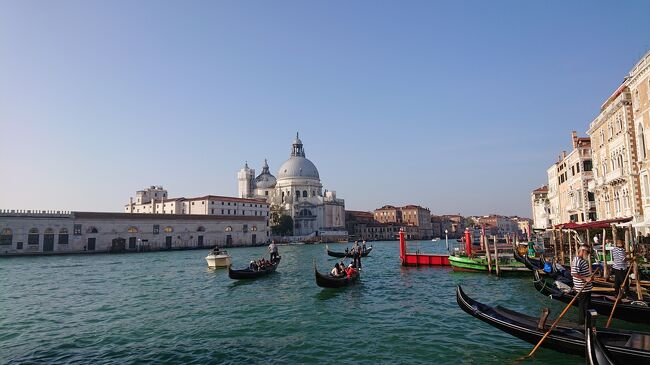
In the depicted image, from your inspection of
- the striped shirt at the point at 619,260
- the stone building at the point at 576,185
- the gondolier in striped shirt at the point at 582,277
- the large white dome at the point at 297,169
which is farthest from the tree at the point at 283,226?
the gondolier in striped shirt at the point at 582,277

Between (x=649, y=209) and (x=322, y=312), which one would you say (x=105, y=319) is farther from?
(x=649, y=209)

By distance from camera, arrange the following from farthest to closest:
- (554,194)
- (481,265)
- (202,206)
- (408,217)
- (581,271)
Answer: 1. (408,217)
2. (202,206)
3. (554,194)
4. (481,265)
5. (581,271)

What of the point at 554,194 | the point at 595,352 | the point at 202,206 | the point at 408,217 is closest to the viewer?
the point at 595,352

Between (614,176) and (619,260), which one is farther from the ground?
(614,176)

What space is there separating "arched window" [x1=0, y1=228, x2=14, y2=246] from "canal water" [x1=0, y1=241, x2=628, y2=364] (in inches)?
1165

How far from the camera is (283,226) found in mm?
80750

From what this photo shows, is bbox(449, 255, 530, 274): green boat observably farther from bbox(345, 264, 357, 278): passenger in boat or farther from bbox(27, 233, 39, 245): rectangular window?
bbox(27, 233, 39, 245): rectangular window

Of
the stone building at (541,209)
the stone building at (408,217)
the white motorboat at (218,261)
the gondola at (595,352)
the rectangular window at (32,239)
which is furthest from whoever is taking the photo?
the stone building at (408,217)

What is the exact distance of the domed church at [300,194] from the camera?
286 feet

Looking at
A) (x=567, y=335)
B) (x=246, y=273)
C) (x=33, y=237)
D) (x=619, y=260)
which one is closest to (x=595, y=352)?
(x=567, y=335)

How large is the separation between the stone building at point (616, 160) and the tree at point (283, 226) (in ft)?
204

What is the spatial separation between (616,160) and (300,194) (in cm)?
7331

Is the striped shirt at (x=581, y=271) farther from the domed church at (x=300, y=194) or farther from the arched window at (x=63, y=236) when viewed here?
the domed church at (x=300, y=194)

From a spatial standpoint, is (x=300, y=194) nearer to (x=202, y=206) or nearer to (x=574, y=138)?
(x=202, y=206)
